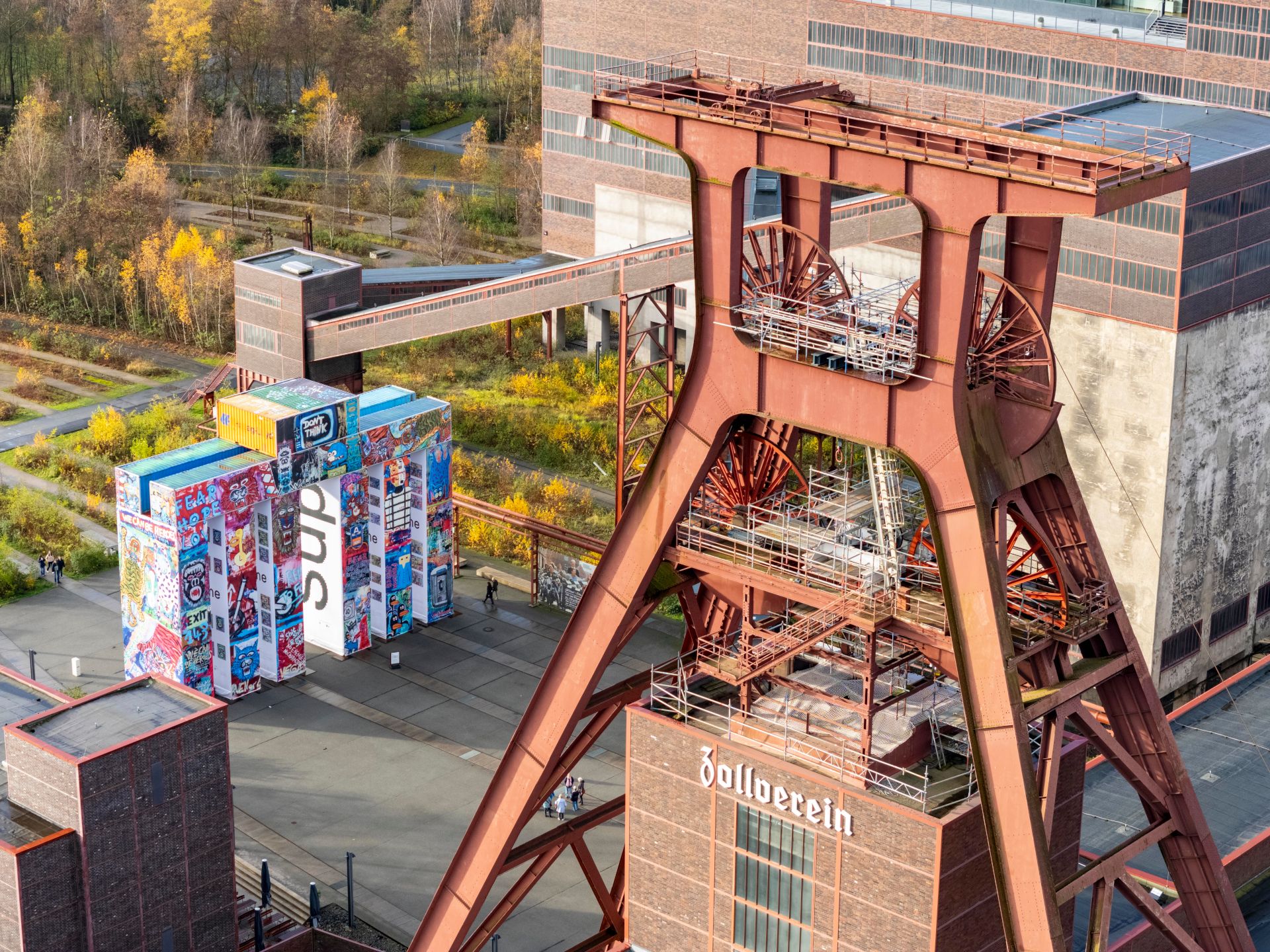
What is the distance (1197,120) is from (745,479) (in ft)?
105

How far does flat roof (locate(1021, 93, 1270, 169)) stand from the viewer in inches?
2447

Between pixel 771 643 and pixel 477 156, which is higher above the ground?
pixel 477 156

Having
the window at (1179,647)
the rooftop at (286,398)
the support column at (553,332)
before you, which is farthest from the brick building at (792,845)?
the support column at (553,332)

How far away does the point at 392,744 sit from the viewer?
60.6m

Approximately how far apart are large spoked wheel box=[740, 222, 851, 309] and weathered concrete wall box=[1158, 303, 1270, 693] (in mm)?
28003

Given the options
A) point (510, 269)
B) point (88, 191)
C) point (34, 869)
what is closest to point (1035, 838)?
point (34, 869)

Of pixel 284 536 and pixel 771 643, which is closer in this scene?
pixel 771 643

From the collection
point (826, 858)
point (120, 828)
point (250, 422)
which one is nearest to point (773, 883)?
point (826, 858)

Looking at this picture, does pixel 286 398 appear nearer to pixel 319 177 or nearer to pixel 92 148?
pixel 92 148

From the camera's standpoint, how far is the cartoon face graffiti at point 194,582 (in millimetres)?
61375

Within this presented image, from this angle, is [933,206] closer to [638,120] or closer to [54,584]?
[638,120]

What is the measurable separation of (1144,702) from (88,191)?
3441 inches

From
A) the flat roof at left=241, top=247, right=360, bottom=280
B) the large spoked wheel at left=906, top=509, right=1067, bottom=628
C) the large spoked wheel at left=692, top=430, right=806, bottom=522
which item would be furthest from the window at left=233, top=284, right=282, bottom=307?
the large spoked wheel at left=906, top=509, right=1067, bottom=628

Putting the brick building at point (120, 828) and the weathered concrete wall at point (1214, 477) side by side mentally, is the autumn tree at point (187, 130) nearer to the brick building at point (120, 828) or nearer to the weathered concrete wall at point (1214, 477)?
the weathered concrete wall at point (1214, 477)
